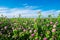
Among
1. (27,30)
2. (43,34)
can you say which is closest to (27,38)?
(27,30)

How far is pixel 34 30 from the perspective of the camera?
286 inches

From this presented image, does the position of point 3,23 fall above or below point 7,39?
above

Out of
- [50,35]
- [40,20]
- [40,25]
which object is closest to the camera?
[50,35]

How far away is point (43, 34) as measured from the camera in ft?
23.4

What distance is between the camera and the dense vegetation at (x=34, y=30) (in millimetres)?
6911

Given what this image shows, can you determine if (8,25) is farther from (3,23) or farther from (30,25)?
(30,25)

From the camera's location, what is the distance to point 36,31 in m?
7.20

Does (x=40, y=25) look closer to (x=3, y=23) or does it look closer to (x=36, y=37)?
(x=36, y=37)

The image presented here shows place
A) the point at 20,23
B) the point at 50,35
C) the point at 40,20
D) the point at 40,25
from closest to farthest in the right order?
the point at 50,35 → the point at 40,25 → the point at 40,20 → the point at 20,23

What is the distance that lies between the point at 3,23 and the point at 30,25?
4.94 feet

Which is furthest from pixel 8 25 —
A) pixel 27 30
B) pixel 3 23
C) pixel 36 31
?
pixel 36 31

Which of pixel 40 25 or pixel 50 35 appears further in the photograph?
pixel 40 25

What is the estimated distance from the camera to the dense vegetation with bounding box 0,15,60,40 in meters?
6.91

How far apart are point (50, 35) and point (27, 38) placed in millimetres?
1107
